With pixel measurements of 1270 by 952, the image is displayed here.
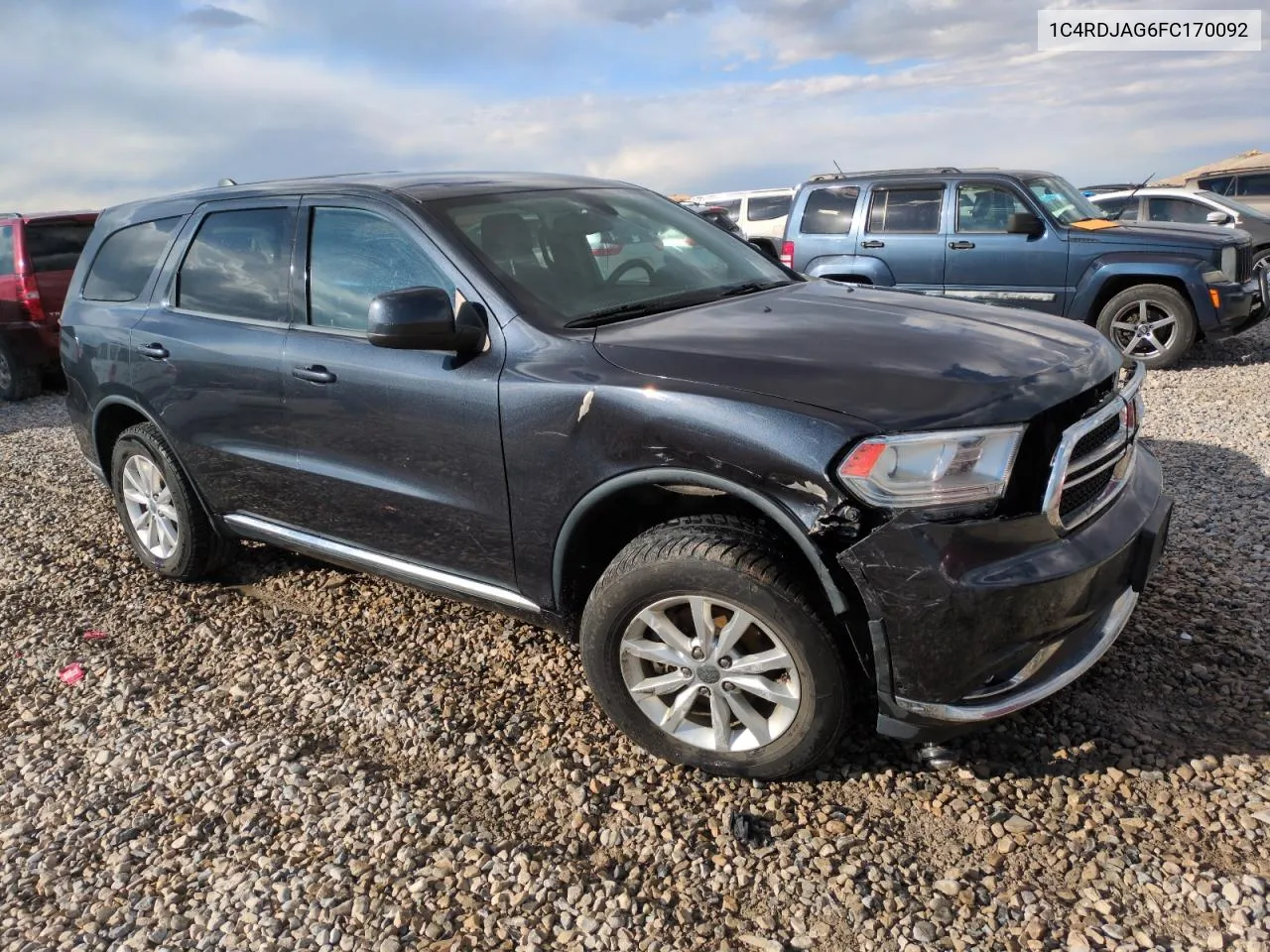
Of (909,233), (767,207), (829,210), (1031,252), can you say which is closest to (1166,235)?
(1031,252)

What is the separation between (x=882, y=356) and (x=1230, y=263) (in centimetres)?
689

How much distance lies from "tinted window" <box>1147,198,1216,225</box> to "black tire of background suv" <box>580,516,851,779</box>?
1275 centimetres

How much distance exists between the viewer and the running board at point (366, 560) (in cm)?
314

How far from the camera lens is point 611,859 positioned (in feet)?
8.32

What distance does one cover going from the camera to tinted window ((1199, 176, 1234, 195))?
16406mm

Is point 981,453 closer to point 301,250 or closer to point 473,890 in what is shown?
point 473,890

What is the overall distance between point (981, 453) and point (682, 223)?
204 centimetres

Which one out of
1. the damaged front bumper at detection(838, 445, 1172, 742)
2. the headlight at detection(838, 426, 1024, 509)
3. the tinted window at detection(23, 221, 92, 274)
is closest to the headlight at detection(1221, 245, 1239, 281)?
the damaged front bumper at detection(838, 445, 1172, 742)

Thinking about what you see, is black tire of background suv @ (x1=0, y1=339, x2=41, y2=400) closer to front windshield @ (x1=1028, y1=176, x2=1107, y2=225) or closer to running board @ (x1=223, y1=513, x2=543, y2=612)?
running board @ (x1=223, y1=513, x2=543, y2=612)

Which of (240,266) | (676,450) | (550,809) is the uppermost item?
(240,266)

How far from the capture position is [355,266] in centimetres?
340

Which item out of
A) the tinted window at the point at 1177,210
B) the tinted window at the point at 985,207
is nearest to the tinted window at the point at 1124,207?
the tinted window at the point at 1177,210

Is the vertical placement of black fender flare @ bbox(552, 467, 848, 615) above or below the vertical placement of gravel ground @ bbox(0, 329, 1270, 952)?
above

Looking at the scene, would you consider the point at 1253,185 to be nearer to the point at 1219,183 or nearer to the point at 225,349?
the point at 1219,183
